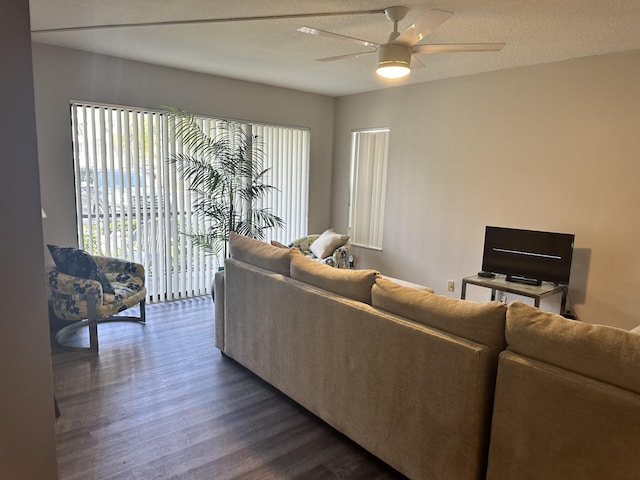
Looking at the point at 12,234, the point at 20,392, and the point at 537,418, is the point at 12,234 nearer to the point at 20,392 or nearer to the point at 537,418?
the point at 20,392

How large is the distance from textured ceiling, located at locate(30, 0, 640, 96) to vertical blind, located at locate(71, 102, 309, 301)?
69 centimetres

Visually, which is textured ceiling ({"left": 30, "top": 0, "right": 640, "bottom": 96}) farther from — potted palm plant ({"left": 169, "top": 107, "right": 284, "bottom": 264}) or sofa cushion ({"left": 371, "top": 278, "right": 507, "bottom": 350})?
sofa cushion ({"left": 371, "top": 278, "right": 507, "bottom": 350})

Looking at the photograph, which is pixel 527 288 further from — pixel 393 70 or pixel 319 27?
→ pixel 319 27

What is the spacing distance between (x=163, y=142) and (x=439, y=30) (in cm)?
311

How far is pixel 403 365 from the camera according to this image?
2051mm

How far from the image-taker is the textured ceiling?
2.76m

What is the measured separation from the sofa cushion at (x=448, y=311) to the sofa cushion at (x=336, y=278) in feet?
0.24

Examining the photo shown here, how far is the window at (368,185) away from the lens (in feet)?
18.9

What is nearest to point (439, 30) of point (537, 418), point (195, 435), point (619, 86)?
point (619, 86)

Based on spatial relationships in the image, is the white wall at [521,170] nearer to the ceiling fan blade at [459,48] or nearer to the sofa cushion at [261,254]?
the ceiling fan blade at [459,48]

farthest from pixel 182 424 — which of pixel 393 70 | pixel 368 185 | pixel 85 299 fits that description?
pixel 368 185

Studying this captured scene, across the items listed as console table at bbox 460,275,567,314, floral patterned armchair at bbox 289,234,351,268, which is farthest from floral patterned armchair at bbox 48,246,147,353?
console table at bbox 460,275,567,314

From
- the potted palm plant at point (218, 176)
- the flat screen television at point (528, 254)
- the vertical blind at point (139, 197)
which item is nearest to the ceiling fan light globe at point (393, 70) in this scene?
the flat screen television at point (528, 254)

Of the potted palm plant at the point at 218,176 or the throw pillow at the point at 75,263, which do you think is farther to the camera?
the potted palm plant at the point at 218,176
